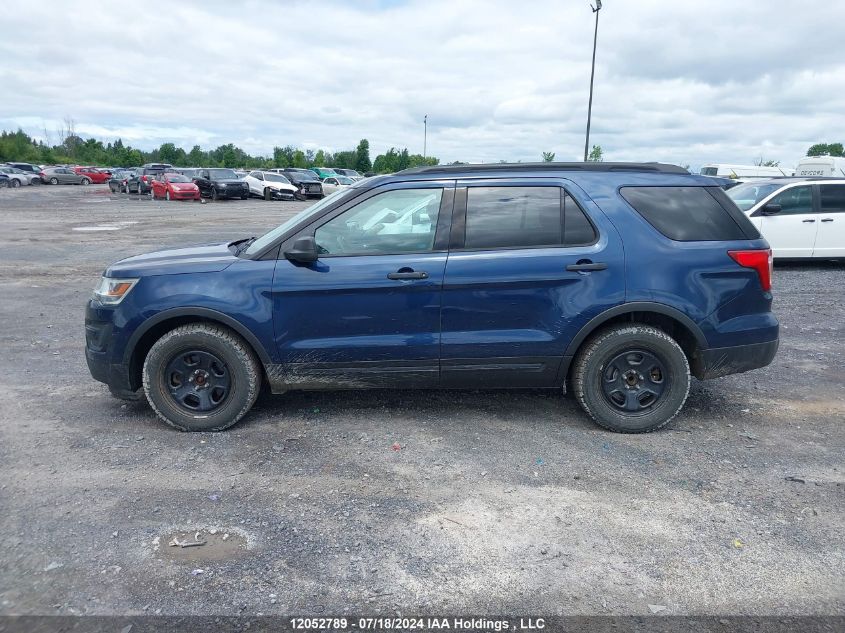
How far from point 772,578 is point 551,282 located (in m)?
2.16

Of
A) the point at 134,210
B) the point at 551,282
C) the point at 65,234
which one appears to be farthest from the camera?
the point at 134,210

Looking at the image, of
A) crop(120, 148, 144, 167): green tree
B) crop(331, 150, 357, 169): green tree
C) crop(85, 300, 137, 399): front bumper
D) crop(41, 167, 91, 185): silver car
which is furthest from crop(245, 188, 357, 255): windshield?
crop(120, 148, 144, 167): green tree

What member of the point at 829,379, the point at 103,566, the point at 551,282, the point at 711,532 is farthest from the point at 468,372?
the point at 829,379

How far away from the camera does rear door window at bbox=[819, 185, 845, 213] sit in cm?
1184

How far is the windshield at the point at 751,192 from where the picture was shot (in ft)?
39.7

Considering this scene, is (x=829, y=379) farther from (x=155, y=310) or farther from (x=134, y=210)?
(x=134, y=210)

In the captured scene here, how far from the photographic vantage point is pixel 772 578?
3018mm

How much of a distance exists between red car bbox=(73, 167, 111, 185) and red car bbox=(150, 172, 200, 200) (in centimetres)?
2986

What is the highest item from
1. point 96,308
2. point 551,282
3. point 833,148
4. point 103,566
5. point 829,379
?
point 833,148

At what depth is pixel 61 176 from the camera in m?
57.5

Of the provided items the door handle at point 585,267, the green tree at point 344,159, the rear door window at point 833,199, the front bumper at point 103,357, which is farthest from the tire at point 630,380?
the green tree at point 344,159

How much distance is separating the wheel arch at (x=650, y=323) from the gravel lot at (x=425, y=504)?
0.57m

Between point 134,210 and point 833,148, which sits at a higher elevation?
point 833,148

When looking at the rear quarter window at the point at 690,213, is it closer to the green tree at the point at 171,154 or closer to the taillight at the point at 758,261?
the taillight at the point at 758,261
